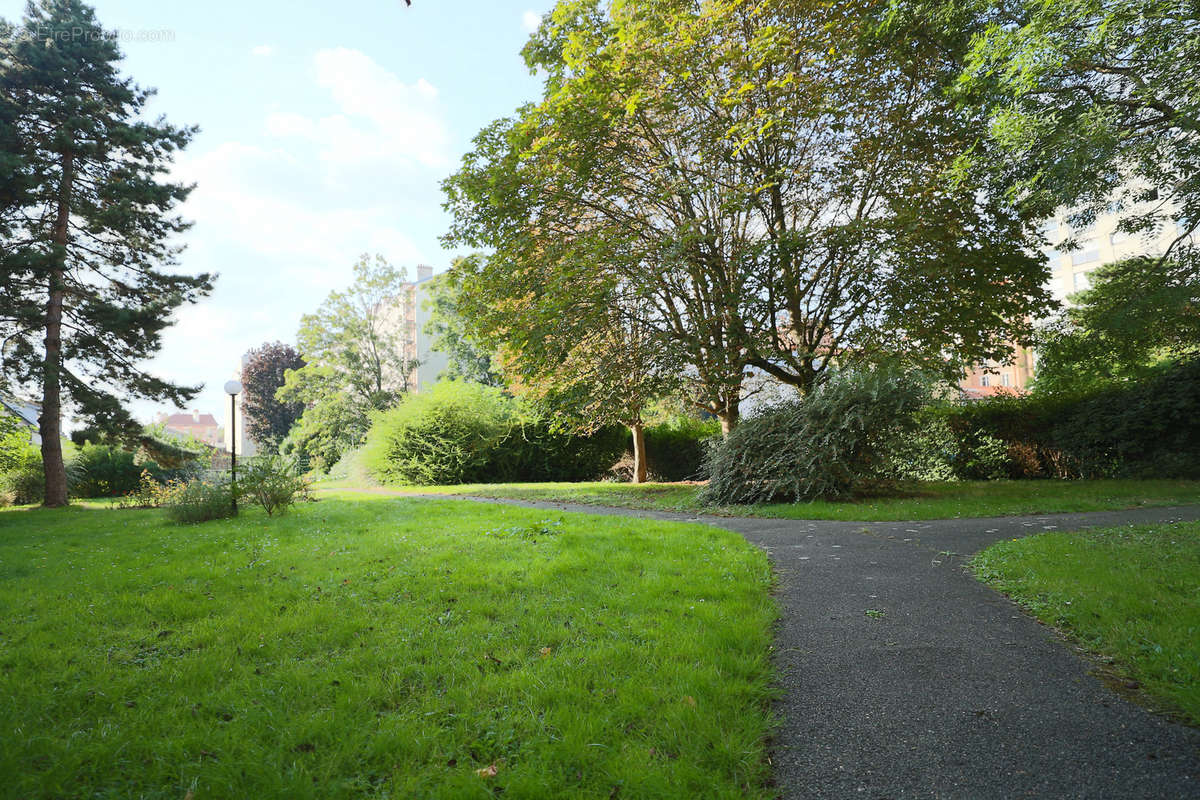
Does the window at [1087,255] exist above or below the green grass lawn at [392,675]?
above

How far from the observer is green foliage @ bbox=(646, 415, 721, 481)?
68.4ft

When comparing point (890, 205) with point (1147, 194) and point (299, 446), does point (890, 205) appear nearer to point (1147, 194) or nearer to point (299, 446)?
point (1147, 194)

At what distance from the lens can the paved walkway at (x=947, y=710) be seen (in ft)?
7.16

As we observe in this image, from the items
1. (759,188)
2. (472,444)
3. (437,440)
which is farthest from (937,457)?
(437,440)

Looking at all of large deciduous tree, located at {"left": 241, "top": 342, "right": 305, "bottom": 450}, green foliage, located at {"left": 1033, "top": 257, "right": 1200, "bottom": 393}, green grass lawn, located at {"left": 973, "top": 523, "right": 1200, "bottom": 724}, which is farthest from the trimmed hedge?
large deciduous tree, located at {"left": 241, "top": 342, "right": 305, "bottom": 450}

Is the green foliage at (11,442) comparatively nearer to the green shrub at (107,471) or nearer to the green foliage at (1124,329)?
the green shrub at (107,471)

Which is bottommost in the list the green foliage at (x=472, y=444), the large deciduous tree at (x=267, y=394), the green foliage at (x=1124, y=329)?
the green foliage at (x=472, y=444)

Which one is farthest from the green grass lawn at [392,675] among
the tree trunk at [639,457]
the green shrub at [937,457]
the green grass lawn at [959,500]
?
the tree trunk at [639,457]

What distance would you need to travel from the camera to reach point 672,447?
21.0 metres

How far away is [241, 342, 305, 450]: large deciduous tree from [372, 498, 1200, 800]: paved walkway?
144 feet

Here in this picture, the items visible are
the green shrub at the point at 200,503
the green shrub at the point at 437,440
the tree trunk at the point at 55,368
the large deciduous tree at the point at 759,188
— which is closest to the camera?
the green shrub at the point at 200,503

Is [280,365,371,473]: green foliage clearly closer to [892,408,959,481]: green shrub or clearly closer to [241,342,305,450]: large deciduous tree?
[241,342,305,450]: large deciduous tree

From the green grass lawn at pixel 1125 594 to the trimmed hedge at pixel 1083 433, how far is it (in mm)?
6231

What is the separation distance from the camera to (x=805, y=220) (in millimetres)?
13617
